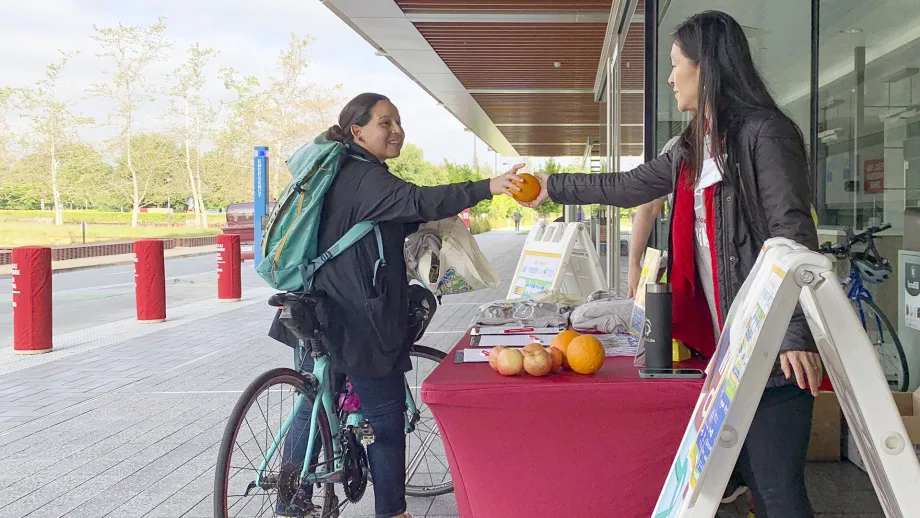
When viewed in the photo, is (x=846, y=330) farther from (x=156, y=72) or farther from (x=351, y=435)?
(x=156, y=72)

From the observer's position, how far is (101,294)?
1535 cm

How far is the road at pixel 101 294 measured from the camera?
11.4 metres

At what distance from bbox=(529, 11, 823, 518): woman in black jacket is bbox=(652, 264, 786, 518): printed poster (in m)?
0.23

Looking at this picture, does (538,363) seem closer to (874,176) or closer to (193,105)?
(874,176)

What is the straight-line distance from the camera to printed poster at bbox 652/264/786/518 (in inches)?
54.7

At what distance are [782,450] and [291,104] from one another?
1867 inches

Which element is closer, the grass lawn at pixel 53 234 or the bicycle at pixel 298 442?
the bicycle at pixel 298 442

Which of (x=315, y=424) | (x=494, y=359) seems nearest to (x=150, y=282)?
(x=315, y=424)

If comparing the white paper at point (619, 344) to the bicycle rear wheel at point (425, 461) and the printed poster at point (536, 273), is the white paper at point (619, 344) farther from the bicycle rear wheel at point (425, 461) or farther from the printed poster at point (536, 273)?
the printed poster at point (536, 273)

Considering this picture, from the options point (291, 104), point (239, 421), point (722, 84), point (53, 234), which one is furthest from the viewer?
point (291, 104)

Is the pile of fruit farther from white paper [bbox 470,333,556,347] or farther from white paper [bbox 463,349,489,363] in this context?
white paper [bbox 470,333,556,347]

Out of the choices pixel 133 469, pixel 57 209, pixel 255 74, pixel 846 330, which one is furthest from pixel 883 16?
pixel 255 74

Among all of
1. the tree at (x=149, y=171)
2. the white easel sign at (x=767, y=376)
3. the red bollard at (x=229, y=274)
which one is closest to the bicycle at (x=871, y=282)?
the white easel sign at (x=767, y=376)

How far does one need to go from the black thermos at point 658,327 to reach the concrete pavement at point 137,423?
1.59m
